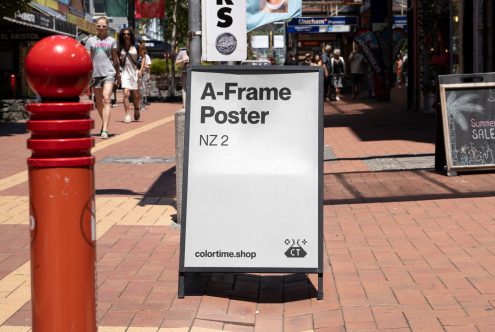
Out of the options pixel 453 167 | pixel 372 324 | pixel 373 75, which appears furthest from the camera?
pixel 373 75

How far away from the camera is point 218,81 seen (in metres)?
5.20

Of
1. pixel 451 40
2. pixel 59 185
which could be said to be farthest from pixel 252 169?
pixel 451 40

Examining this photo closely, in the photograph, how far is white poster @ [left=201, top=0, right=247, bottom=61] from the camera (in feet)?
20.6

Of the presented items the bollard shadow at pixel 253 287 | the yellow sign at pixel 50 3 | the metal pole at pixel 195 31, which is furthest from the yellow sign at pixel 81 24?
the bollard shadow at pixel 253 287

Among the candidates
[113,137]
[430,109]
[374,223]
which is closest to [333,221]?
[374,223]

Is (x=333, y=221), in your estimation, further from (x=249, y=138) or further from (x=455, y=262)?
(x=249, y=138)

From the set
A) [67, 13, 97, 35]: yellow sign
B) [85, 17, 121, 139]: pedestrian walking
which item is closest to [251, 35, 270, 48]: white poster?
[67, 13, 97, 35]: yellow sign

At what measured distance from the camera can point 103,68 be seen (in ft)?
47.1

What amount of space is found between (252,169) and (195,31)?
185cm

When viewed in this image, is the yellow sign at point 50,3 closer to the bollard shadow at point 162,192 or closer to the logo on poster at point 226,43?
the bollard shadow at point 162,192

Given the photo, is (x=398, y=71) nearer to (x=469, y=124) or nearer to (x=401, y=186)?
(x=469, y=124)

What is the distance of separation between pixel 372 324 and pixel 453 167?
16.6ft

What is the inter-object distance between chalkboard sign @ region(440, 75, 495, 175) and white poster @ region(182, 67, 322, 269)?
4.60 metres

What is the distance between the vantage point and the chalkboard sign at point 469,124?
9.45m
